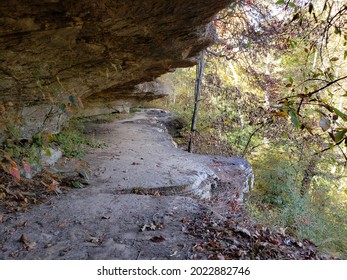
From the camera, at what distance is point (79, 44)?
423cm

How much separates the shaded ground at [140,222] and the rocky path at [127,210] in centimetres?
1

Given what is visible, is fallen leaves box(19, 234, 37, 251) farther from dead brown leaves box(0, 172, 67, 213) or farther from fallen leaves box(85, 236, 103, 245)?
dead brown leaves box(0, 172, 67, 213)

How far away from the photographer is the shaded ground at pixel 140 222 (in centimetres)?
298

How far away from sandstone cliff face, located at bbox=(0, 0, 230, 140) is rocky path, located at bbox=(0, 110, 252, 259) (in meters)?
1.58

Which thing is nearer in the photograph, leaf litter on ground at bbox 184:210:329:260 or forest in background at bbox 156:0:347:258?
leaf litter on ground at bbox 184:210:329:260

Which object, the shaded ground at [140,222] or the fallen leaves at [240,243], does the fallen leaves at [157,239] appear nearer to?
the shaded ground at [140,222]

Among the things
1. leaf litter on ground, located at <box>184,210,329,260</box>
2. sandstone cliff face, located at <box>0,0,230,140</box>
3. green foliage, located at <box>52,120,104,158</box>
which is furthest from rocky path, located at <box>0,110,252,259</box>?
sandstone cliff face, located at <box>0,0,230,140</box>

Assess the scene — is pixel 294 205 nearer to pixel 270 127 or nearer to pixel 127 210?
pixel 270 127

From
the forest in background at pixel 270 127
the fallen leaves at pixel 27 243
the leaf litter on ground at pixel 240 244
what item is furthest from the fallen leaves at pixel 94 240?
the forest in background at pixel 270 127

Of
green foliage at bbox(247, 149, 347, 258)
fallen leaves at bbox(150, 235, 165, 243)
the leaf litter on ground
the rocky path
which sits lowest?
green foliage at bbox(247, 149, 347, 258)

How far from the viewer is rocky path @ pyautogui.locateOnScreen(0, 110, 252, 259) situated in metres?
3.07
